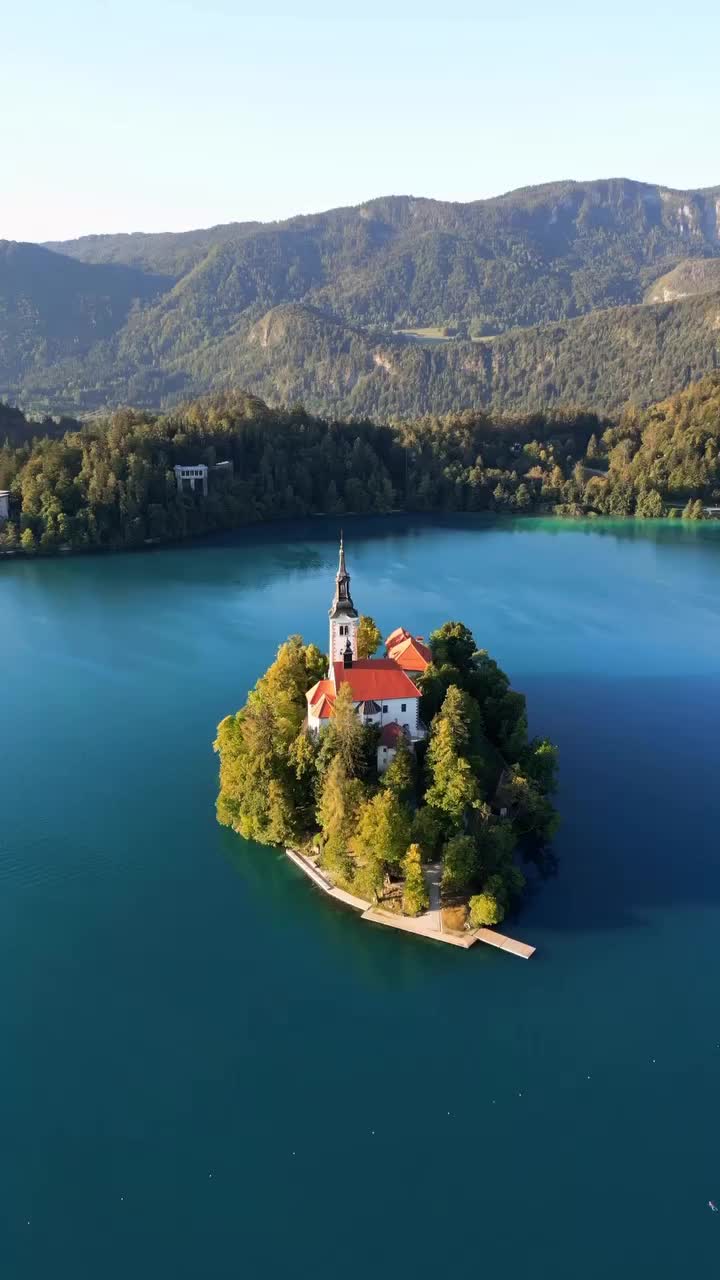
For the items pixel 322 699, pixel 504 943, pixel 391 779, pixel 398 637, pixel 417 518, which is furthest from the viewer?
pixel 417 518

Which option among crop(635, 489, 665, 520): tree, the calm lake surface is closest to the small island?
the calm lake surface

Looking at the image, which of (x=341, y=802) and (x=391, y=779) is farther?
(x=391, y=779)

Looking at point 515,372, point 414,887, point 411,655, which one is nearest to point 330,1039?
point 414,887

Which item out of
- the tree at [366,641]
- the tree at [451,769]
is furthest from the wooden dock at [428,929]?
the tree at [366,641]

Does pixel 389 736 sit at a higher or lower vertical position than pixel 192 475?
lower

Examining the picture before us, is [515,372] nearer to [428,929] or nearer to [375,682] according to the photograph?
[375,682]

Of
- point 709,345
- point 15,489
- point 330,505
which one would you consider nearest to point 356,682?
point 15,489

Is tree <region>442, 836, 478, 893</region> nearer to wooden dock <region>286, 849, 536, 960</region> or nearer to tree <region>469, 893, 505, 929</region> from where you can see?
Answer: tree <region>469, 893, 505, 929</region>
